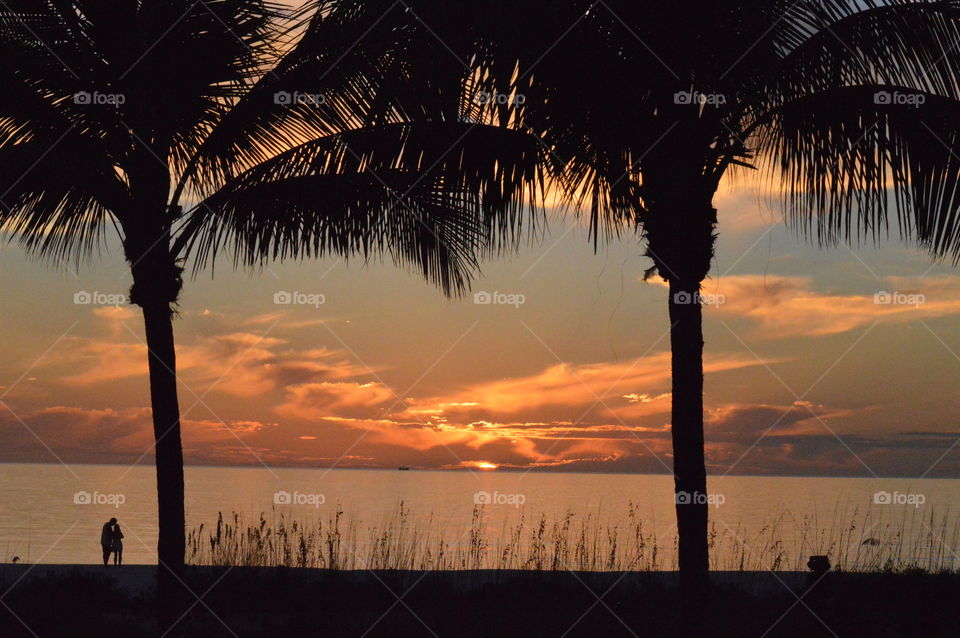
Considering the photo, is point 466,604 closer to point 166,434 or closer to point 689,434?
point 166,434

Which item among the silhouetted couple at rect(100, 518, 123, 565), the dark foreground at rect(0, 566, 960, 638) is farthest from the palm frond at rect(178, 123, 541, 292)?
the silhouetted couple at rect(100, 518, 123, 565)

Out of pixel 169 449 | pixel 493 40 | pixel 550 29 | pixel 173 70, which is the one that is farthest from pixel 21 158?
pixel 550 29

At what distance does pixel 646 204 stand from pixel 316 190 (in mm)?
3042

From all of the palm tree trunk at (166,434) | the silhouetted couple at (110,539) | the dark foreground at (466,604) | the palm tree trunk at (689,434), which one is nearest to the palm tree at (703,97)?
the palm tree trunk at (689,434)

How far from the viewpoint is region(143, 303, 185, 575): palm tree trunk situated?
28.7ft

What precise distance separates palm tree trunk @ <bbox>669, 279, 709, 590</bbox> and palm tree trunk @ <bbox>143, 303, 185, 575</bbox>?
467cm

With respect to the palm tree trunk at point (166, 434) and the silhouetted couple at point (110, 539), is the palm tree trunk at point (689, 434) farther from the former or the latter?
the silhouetted couple at point (110, 539)

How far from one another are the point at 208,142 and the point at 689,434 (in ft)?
17.8

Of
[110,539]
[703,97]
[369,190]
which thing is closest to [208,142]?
[369,190]

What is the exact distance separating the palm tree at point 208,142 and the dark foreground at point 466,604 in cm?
140

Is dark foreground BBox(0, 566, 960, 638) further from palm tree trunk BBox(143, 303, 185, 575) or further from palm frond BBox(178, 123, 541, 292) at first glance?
palm frond BBox(178, 123, 541, 292)

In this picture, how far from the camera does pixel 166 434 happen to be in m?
8.77

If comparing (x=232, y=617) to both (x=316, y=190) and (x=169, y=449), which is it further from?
(x=316, y=190)

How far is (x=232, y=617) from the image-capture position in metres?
9.57
